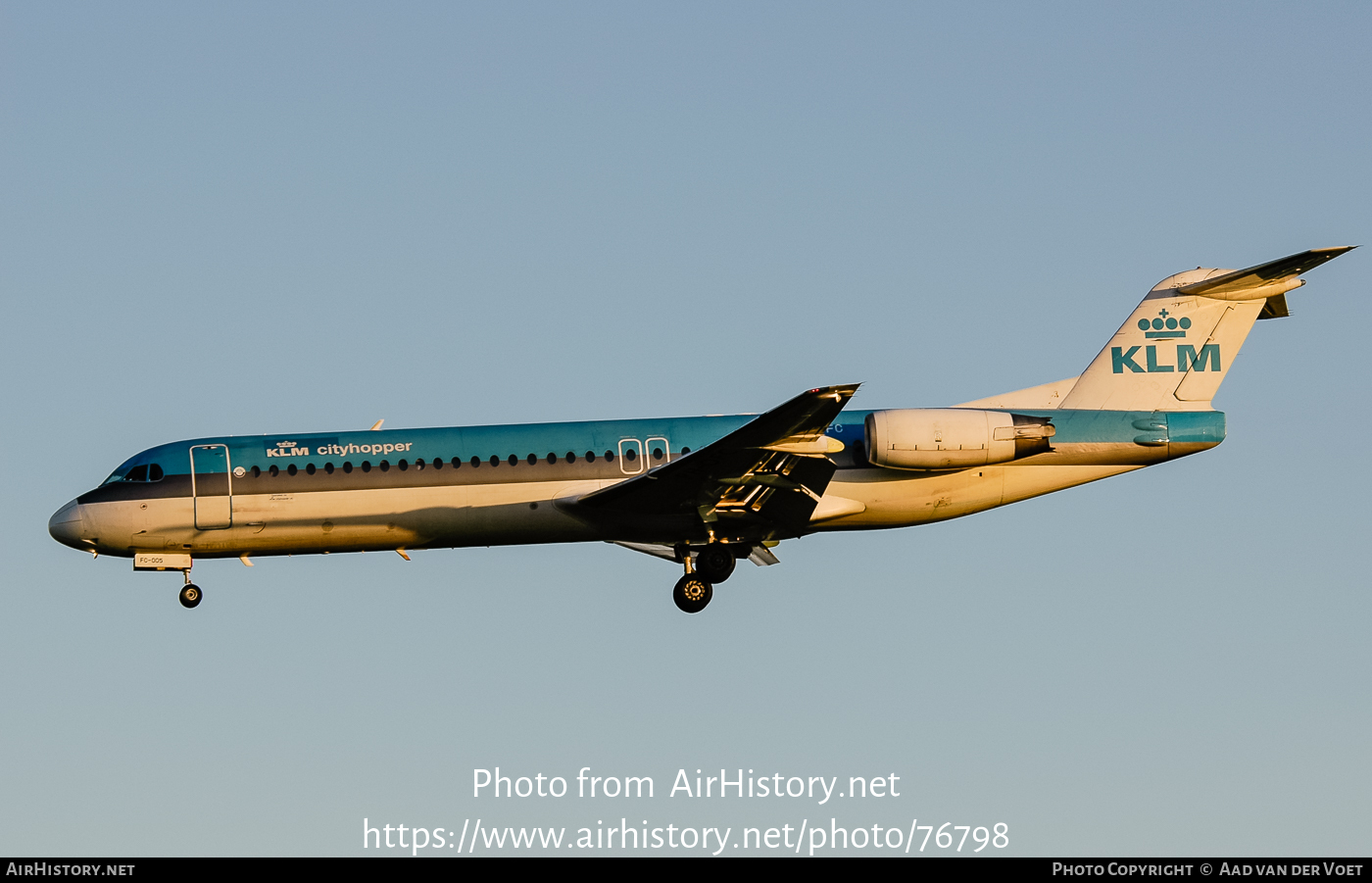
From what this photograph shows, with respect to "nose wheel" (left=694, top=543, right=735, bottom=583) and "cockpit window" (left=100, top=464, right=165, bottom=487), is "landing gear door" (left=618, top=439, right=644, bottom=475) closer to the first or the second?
"nose wheel" (left=694, top=543, right=735, bottom=583)

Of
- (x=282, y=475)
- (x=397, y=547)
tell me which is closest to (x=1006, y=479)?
(x=397, y=547)

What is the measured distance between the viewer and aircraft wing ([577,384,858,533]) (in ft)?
82.5

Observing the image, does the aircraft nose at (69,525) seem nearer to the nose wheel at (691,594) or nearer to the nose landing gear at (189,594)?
the nose landing gear at (189,594)

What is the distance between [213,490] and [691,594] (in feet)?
29.7

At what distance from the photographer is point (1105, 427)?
28531mm

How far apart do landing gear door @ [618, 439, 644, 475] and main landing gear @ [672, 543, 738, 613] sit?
79.9 inches

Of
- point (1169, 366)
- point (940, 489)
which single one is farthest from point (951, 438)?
point (1169, 366)

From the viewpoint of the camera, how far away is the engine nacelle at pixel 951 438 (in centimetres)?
2681

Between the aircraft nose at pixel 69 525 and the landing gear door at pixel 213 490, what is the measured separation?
237cm

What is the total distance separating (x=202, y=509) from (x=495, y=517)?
549cm

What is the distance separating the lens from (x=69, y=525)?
29.0 metres

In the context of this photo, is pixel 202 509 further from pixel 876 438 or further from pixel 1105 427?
pixel 1105 427

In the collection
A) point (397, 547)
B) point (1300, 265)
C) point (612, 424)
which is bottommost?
point (397, 547)

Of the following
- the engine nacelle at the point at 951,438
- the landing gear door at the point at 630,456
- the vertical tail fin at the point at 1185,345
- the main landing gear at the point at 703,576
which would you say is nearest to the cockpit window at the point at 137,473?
the landing gear door at the point at 630,456
